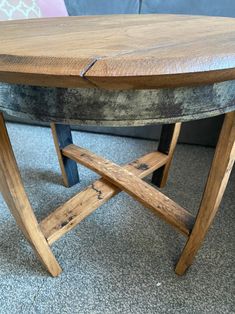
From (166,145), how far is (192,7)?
2.13 feet

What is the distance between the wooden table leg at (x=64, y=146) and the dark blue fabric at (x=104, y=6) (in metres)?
0.69

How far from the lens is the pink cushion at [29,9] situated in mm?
1190

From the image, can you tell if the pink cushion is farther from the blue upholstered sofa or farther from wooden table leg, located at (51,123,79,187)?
wooden table leg, located at (51,123,79,187)

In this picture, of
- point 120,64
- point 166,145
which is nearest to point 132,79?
point 120,64

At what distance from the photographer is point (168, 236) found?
0.85 m

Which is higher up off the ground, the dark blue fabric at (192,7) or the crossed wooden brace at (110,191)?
the dark blue fabric at (192,7)

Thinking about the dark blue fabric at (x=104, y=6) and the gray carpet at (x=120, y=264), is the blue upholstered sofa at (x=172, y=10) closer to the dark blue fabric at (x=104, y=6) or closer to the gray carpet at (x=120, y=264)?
the dark blue fabric at (x=104, y=6)

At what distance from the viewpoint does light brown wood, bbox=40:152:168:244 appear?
719mm

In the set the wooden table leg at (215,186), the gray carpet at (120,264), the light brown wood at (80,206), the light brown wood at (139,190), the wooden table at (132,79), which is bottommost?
the gray carpet at (120,264)

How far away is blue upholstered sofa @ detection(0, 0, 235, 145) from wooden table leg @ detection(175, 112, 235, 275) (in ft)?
2.27

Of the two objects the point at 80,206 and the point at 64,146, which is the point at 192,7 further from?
the point at 80,206

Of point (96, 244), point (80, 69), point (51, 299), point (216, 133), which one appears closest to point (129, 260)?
point (96, 244)

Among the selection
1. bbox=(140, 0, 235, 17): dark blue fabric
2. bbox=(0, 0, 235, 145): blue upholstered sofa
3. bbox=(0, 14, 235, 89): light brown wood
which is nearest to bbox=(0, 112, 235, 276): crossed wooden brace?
bbox=(0, 14, 235, 89): light brown wood

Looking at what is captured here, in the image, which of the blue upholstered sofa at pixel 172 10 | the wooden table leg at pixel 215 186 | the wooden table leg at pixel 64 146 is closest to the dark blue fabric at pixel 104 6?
the blue upholstered sofa at pixel 172 10
